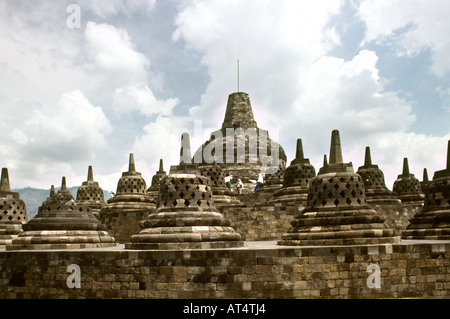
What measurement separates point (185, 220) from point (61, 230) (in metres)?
3.89

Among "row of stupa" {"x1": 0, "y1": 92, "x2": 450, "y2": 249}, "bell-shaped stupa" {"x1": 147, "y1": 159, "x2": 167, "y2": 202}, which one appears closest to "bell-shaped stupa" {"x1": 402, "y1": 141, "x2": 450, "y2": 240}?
"row of stupa" {"x1": 0, "y1": 92, "x2": 450, "y2": 249}

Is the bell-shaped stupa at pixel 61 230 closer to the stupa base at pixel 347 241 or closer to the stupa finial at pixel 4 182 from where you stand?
the stupa finial at pixel 4 182

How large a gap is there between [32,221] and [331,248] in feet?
27.2

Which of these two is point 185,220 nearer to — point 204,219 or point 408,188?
point 204,219

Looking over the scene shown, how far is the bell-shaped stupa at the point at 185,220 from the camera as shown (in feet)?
35.3

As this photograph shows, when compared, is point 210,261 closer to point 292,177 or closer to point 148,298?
point 148,298

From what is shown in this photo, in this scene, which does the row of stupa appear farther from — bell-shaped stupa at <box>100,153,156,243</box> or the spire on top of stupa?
the spire on top of stupa

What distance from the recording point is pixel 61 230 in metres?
12.7

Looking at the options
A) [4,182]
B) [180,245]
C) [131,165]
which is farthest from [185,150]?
[131,165]

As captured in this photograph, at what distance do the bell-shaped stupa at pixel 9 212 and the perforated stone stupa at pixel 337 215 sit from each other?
29.6 ft

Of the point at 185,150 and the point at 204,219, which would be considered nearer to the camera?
the point at 204,219
